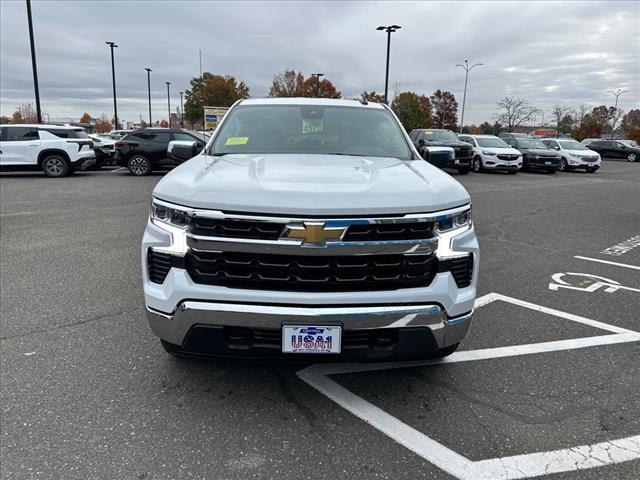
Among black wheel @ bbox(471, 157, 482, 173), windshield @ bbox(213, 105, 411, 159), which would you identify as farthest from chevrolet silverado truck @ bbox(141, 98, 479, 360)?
black wheel @ bbox(471, 157, 482, 173)

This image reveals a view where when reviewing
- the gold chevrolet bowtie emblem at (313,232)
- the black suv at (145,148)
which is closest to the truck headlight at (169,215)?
the gold chevrolet bowtie emblem at (313,232)

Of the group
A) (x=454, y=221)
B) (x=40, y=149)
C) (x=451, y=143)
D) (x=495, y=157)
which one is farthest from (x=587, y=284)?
(x=40, y=149)

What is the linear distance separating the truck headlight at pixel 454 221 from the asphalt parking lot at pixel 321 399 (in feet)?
3.58

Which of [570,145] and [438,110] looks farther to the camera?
[438,110]

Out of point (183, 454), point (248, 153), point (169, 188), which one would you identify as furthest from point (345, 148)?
point (183, 454)

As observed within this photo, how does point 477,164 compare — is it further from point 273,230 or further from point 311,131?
point 273,230

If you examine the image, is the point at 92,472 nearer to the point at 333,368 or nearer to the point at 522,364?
the point at 333,368

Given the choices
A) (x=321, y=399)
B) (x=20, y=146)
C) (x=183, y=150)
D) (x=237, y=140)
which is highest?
(x=237, y=140)

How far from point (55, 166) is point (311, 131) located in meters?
14.6

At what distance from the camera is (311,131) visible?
3.98 metres

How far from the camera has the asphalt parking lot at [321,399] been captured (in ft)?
7.57

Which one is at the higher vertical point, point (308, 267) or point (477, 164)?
point (308, 267)

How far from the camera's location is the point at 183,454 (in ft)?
7.70

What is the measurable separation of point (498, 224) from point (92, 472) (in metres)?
7.87
